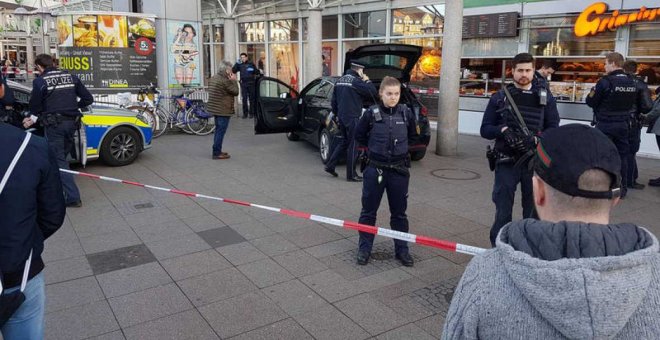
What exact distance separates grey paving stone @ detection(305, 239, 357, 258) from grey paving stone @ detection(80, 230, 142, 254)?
186 cm

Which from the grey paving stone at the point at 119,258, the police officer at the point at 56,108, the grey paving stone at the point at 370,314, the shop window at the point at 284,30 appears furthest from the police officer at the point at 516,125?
the shop window at the point at 284,30

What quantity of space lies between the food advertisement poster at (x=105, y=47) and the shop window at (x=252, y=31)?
7.89 metres

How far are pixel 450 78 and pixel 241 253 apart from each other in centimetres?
661

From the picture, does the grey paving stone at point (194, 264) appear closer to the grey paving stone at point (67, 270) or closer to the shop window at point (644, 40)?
the grey paving stone at point (67, 270)

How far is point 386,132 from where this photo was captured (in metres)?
4.82

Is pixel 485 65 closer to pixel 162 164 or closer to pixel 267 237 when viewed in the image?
pixel 162 164

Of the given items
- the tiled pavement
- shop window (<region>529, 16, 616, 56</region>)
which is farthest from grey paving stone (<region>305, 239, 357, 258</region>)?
shop window (<region>529, 16, 616, 56</region>)

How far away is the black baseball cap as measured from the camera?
1313 mm

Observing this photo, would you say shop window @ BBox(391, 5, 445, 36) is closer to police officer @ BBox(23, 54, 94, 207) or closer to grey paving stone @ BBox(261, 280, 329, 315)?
police officer @ BBox(23, 54, 94, 207)

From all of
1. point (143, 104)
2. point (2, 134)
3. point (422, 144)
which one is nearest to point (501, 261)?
point (2, 134)

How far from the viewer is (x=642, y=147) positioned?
1066 centimetres

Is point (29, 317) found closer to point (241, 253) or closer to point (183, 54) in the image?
point (241, 253)

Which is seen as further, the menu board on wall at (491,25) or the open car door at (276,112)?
the menu board on wall at (491,25)

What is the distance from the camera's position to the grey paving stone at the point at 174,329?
3.70m
